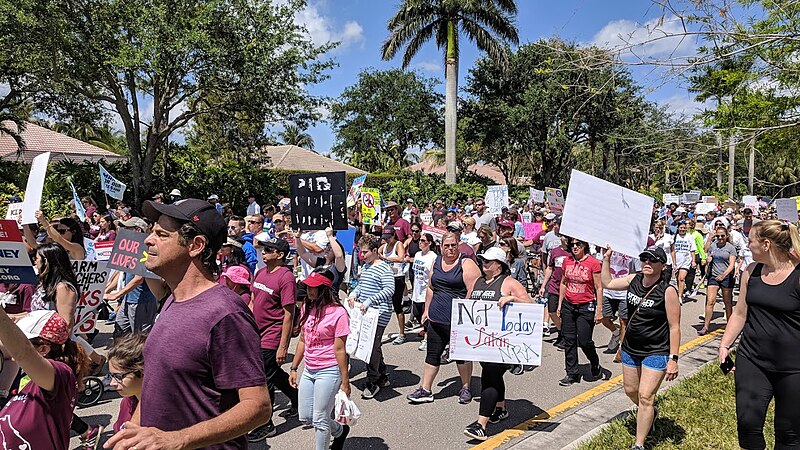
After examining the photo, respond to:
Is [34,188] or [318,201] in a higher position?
[34,188]

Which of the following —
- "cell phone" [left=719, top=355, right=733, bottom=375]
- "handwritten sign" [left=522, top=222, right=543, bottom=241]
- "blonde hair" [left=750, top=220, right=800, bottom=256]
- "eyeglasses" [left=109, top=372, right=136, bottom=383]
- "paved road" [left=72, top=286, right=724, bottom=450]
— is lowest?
"paved road" [left=72, top=286, right=724, bottom=450]

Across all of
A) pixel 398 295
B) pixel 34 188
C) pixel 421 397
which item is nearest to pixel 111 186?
pixel 398 295

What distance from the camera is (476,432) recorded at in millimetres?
5180

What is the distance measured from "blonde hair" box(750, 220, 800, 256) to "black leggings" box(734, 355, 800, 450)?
2.76 ft

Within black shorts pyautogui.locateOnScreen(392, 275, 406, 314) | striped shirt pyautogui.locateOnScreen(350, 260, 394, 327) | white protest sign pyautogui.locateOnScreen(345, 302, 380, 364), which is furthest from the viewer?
black shorts pyautogui.locateOnScreen(392, 275, 406, 314)

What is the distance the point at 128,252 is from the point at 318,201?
98.9 inches

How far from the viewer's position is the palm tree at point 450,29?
93.2 feet

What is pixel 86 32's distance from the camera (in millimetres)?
18031

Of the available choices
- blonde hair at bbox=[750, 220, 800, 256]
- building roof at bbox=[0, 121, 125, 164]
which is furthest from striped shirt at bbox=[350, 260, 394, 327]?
building roof at bbox=[0, 121, 125, 164]

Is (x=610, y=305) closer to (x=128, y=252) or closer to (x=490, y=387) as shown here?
(x=490, y=387)

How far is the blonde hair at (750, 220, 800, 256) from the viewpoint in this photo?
406 centimetres

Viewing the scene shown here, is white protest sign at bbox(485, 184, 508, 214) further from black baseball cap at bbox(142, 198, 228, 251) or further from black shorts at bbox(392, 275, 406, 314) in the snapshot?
black baseball cap at bbox(142, 198, 228, 251)

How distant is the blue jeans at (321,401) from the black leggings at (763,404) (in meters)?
2.91

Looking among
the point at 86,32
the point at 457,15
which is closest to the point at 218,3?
the point at 86,32
